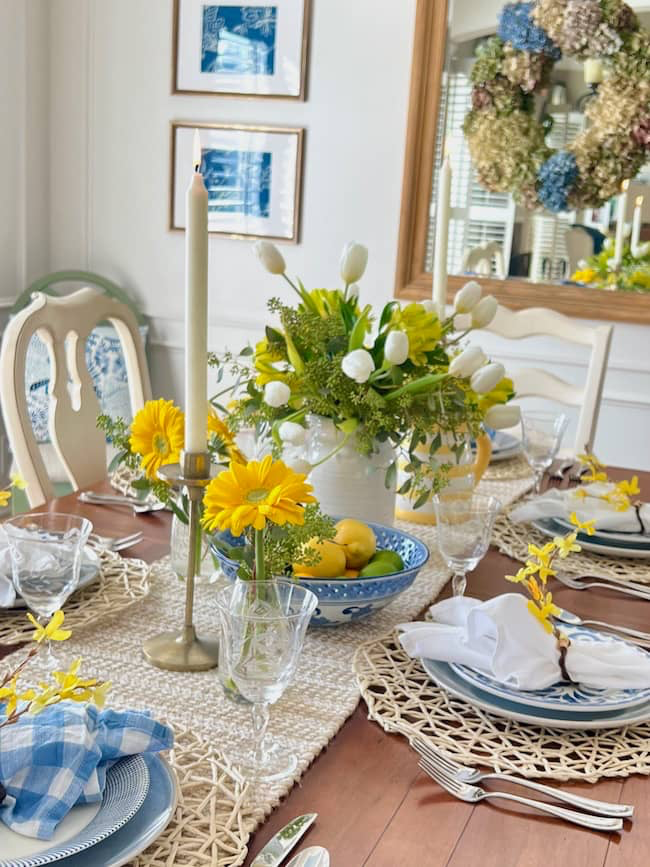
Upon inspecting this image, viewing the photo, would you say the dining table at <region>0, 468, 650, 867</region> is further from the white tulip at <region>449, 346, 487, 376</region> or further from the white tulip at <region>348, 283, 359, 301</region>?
the white tulip at <region>348, 283, 359, 301</region>

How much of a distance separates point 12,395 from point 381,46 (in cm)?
188

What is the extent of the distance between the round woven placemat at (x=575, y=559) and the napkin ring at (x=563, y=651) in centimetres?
43

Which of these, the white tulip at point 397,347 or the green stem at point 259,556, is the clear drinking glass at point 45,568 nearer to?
the green stem at point 259,556

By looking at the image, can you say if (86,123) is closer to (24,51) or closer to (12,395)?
(24,51)

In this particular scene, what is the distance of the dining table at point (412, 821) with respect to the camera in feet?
2.80

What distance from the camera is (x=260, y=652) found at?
932 mm

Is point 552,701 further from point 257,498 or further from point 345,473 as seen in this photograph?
point 345,473

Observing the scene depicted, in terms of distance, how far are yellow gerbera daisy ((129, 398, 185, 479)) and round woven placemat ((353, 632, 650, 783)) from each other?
32 cm

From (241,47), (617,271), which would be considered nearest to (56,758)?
(617,271)

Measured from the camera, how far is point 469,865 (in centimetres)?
84

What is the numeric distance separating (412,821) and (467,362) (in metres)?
0.71

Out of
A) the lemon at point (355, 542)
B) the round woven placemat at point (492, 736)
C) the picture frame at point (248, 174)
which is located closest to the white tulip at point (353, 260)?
the lemon at point (355, 542)

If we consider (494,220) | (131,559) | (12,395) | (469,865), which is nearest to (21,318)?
(12,395)

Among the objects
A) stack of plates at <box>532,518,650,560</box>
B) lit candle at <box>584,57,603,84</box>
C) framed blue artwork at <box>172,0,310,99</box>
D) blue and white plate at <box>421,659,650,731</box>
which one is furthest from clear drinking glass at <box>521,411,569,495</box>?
framed blue artwork at <box>172,0,310,99</box>
